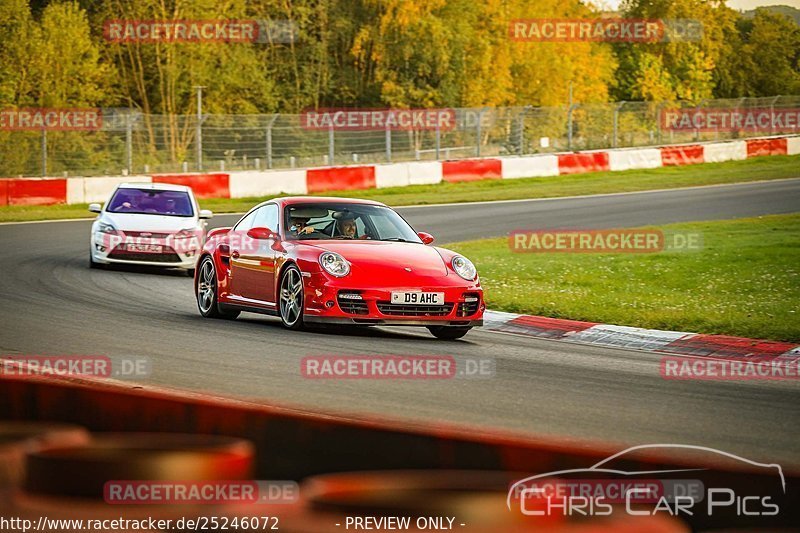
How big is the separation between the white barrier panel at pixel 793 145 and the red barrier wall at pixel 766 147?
4.2 inches

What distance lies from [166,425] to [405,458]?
1101 millimetres

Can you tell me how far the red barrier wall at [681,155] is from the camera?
43.2 meters

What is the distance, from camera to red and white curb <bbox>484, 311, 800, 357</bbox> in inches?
439

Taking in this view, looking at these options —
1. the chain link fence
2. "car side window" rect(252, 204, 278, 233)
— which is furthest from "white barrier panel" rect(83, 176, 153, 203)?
"car side window" rect(252, 204, 278, 233)

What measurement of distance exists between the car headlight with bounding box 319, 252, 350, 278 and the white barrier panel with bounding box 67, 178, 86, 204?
20.8 m

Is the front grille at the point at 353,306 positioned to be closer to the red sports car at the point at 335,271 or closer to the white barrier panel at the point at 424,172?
the red sports car at the point at 335,271

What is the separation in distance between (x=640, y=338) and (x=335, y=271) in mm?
Result: 2869

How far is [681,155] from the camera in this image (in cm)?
4350

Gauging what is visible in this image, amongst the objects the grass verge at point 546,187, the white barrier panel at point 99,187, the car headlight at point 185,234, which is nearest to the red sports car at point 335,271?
the car headlight at point 185,234

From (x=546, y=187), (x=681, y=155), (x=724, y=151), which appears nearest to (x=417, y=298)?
(x=546, y=187)

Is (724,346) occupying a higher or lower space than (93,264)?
lower

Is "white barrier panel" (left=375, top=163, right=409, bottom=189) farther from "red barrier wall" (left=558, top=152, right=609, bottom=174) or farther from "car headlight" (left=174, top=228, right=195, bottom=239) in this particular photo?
"car headlight" (left=174, top=228, right=195, bottom=239)

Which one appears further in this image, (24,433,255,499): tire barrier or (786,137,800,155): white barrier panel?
(786,137,800,155): white barrier panel

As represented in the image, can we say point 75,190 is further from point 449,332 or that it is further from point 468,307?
point 468,307
